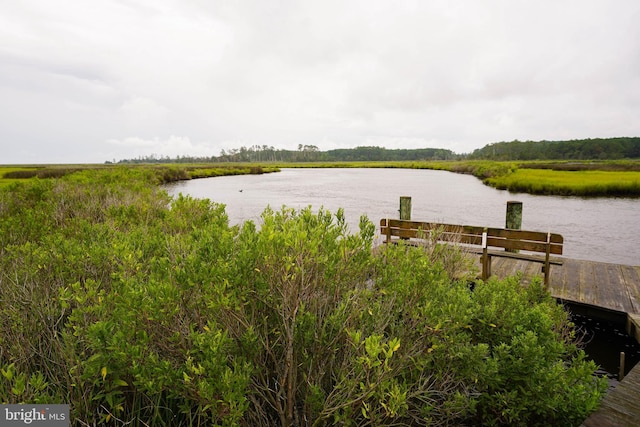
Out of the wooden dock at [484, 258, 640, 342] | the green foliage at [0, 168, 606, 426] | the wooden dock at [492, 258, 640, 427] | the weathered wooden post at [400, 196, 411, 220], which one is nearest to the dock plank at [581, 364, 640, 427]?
the wooden dock at [492, 258, 640, 427]

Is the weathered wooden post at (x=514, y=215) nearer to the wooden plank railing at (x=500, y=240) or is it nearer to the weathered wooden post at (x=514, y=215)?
the weathered wooden post at (x=514, y=215)

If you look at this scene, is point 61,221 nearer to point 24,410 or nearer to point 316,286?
point 24,410

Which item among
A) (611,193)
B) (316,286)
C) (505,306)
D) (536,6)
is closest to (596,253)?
(505,306)

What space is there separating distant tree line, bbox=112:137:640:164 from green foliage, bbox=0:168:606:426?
135118mm

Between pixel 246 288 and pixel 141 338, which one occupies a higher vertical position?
pixel 246 288

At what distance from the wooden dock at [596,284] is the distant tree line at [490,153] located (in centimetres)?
12668

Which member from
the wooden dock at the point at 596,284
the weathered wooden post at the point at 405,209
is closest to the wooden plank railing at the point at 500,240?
the wooden dock at the point at 596,284

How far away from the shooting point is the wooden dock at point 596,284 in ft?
23.0

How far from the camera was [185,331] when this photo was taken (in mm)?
2746

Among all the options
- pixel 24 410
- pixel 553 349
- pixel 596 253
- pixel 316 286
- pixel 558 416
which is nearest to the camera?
pixel 24 410

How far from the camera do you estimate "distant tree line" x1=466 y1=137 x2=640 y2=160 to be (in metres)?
107

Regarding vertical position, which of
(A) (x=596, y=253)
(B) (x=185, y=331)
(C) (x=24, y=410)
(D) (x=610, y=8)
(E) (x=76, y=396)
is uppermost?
(D) (x=610, y=8)

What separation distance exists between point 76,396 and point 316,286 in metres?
2.21

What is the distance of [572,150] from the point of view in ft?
376
